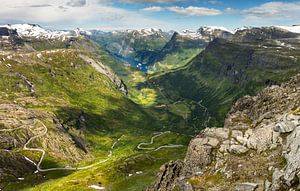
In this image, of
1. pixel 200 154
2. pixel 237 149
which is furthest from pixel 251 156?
pixel 200 154

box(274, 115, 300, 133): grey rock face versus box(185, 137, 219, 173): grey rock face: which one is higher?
box(274, 115, 300, 133): grey rock face

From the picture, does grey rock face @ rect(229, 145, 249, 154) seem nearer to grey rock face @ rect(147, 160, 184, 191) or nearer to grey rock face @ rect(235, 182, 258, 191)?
grey rock face @ rect(235, 182, 258, 191)

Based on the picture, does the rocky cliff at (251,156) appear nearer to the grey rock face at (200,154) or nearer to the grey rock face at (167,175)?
the grey rock face at (200,154)

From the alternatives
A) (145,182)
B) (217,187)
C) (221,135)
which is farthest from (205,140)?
(145,182)

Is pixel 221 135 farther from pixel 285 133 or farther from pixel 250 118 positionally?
pixel 250 118

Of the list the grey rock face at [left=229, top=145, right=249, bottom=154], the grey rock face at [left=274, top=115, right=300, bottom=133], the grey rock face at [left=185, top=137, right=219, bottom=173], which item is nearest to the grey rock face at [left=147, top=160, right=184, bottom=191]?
the grey rock face at [left=185, top=137, right=219, bottom=173]

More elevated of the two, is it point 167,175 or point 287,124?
point 287,124

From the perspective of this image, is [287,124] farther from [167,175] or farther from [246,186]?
[167,175]

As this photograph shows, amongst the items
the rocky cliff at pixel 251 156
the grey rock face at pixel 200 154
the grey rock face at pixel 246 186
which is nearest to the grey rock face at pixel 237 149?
the rocky cliff at pixel 251 156
